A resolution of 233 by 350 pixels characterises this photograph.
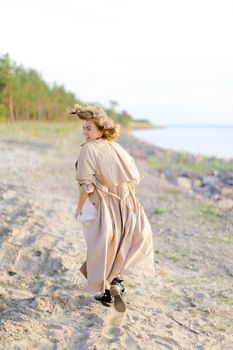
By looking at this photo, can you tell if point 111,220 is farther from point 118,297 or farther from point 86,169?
point 118,297

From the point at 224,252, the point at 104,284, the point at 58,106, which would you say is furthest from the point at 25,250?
the point at 58,106

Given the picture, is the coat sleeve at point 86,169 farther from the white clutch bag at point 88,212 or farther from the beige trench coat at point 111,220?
the white clutch bag at point 88,212

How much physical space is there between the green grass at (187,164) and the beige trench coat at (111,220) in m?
18.6

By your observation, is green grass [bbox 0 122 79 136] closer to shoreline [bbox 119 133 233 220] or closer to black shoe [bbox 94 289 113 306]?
shoreline [bbox 119 133 233 220]

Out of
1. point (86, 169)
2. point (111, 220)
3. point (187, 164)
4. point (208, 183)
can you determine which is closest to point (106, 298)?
point (111, 220)

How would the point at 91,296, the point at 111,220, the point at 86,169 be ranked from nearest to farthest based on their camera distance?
the point at 86,169 → the point at 111,220 → the point at 91,296

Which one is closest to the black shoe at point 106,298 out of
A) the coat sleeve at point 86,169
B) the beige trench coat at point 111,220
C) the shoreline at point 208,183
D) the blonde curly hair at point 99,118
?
the beige trench coat at point 111,220

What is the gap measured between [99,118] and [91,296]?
68.3 inches

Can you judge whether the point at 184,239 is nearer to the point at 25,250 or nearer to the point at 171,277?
the point at 171,277

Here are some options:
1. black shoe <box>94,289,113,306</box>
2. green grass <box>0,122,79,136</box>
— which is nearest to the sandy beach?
black shoe <box>94,289,113,306</box>

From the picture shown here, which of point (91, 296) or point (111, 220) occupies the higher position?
point (111, 220)

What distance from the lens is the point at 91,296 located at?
545 cm

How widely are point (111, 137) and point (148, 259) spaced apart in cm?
116

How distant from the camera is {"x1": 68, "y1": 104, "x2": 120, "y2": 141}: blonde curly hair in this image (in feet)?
16.4
